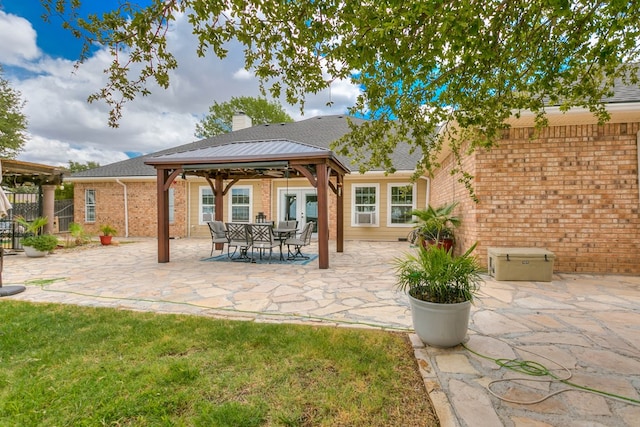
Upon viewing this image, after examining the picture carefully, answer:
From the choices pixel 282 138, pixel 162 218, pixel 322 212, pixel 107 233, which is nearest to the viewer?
pixel 322 212

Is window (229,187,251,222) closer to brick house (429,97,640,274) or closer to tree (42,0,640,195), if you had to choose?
brick house (429,97,640,274)

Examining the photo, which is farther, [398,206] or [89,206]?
[89,206]

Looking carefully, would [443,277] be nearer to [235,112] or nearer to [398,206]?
[398,206]

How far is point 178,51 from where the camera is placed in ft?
10.6

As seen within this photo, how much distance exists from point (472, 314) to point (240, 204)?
11171 millimetres

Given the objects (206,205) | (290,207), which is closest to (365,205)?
(290,207)

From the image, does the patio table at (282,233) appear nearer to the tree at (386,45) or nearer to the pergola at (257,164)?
the pergola at (257,164)

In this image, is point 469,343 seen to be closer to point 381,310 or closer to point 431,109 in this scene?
point 381,310

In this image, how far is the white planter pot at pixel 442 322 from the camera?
2707 mm

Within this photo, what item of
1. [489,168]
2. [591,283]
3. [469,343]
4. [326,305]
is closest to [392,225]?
[489,168]

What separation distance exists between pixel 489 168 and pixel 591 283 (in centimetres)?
253

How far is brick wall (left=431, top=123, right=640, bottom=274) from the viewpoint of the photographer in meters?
5.71

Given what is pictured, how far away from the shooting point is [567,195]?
5.90m

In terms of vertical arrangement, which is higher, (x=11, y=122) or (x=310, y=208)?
(x=11, y=122)
